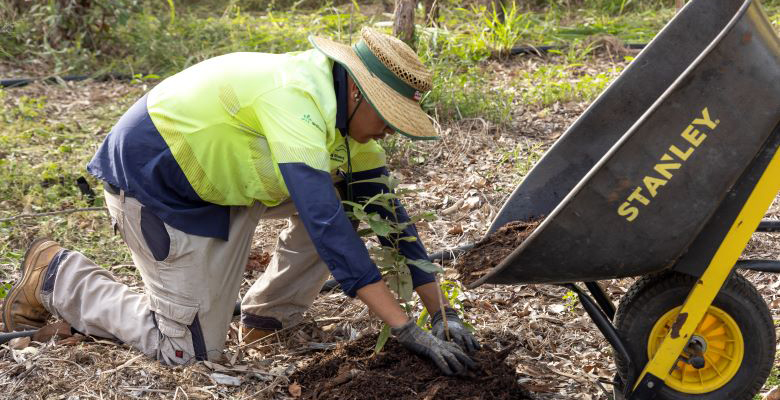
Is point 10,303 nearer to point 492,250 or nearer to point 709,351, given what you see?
point 492,250

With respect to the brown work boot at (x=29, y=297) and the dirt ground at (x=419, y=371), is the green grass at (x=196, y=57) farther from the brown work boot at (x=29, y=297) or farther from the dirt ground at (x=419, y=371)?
the brown work boot at (x=29, y=297)

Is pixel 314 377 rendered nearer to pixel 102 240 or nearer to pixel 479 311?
pixel 479 311

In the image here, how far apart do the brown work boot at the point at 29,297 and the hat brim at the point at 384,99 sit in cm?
143

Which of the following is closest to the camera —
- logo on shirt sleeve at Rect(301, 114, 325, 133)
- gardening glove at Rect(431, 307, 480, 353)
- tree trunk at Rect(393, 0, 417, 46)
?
logo on shirt sleeve at Rect(301, 114, 325, 133)

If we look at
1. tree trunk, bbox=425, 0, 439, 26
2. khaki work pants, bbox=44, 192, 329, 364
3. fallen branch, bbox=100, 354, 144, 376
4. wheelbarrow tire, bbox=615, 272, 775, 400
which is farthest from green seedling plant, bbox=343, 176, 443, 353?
tree trunk, bbox=425, 0, 439, 26

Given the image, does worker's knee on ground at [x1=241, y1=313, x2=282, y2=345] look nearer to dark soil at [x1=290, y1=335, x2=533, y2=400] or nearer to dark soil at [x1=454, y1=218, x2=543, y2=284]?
dark soil at [x1=290, y1=335, x2=533, y2=400]

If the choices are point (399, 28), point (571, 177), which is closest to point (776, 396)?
point (571, 177)

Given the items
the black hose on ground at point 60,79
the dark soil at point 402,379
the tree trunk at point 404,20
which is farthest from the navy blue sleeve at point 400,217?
the black hose on ground at point 60,79

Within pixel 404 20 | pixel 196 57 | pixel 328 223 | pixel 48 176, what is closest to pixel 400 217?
pixel 328 223

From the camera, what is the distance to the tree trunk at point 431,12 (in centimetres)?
621

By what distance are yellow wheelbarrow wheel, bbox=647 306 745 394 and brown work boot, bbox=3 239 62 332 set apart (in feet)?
7.17

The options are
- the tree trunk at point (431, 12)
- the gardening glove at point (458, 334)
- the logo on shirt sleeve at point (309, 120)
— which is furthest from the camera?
the tree trunk at point (431, 12)

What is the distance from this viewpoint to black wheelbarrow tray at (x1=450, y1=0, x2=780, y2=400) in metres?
2.28

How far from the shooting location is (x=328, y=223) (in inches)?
93.3
